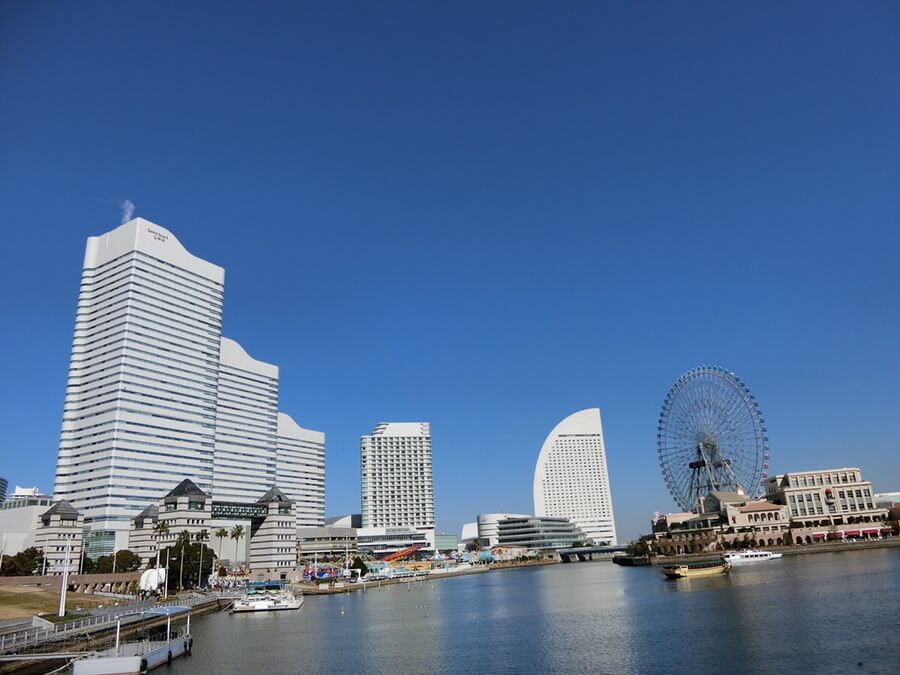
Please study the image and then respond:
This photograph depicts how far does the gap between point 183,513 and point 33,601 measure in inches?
2293

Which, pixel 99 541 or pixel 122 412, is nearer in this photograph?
pixel 99 541

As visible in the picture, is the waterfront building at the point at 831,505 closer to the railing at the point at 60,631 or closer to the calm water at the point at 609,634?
the calm water at the point at 609,634

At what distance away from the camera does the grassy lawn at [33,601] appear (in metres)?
77.2

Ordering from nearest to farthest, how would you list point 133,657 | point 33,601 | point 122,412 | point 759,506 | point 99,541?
point 133,657, point 33,601, point 99,541, point 759,506, point 122,412

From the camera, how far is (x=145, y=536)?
477 ft

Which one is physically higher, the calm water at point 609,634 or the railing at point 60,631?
the railing at point 60,631

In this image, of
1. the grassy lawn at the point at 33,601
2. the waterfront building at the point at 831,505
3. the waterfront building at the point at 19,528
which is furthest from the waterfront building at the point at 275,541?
the waterfront building at the point at 831,505

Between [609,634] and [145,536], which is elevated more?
[145,536]

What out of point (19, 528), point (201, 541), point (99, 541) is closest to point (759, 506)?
point (201, 541)

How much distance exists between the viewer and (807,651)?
4344cm

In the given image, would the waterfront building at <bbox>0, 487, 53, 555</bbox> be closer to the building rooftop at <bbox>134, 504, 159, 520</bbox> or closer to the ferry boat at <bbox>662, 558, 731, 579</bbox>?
the building rooftop at <bbox>134, 504, 159, 520</bbox>

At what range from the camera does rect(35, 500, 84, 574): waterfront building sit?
134 m

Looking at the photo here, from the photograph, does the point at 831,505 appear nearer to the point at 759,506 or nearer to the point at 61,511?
the point at 759,506

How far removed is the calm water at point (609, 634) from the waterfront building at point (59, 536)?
196 feet
